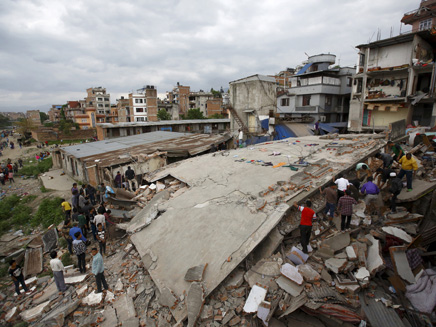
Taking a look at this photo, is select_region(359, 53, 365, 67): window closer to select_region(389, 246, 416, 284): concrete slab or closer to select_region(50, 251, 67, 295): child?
select_region(389, 246, 416, 284): concrete slab

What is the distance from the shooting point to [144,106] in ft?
163

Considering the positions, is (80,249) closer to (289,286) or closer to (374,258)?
(289,286)

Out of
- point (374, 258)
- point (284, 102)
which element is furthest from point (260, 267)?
point (284, 102)

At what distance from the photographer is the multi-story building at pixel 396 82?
705 inches

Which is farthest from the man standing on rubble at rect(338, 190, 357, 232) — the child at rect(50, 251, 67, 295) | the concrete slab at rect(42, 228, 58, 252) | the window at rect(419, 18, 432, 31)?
the window at rect(419, 18, 432, 31)

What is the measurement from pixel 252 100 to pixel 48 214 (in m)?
19.2

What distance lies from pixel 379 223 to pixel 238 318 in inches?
180

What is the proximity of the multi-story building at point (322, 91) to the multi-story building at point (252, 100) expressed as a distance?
693cm

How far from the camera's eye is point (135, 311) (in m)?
4.59

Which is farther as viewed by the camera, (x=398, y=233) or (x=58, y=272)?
(x=58, y=272)

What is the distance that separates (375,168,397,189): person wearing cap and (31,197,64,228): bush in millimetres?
13620

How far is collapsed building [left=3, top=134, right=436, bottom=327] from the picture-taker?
4020mm

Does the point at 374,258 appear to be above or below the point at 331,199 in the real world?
below

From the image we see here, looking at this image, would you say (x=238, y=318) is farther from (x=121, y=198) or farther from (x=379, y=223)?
(x=121, y=198)
